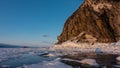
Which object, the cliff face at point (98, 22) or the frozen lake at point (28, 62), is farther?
the cliff face at point (98, 22)

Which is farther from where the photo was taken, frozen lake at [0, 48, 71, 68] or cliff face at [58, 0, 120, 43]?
cliff face at [58, 0, 120, 43]

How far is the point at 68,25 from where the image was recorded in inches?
2638

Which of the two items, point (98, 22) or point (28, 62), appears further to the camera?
point (98, 22)

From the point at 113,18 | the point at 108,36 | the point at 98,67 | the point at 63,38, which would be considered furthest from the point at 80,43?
the point at 98,67

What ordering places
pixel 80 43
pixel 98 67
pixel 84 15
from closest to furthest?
pixel 98 67
pixel 80 43
pixel 84 15

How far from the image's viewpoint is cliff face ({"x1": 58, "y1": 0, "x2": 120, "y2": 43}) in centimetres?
5303

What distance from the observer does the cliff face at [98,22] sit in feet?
174

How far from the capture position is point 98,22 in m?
56.9

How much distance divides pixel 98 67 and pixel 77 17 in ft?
158

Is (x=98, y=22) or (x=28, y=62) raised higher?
(x=98, y=22)

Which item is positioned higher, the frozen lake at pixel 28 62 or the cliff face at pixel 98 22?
the cliff face at pixel 98 22

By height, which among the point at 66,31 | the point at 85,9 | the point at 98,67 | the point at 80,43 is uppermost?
the point at 85,9

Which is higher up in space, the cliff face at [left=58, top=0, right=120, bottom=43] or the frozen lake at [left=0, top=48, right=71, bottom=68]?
the cliff face at [left=58, top=0, right=120, bottom=43]

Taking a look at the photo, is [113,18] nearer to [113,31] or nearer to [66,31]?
[113,31]
